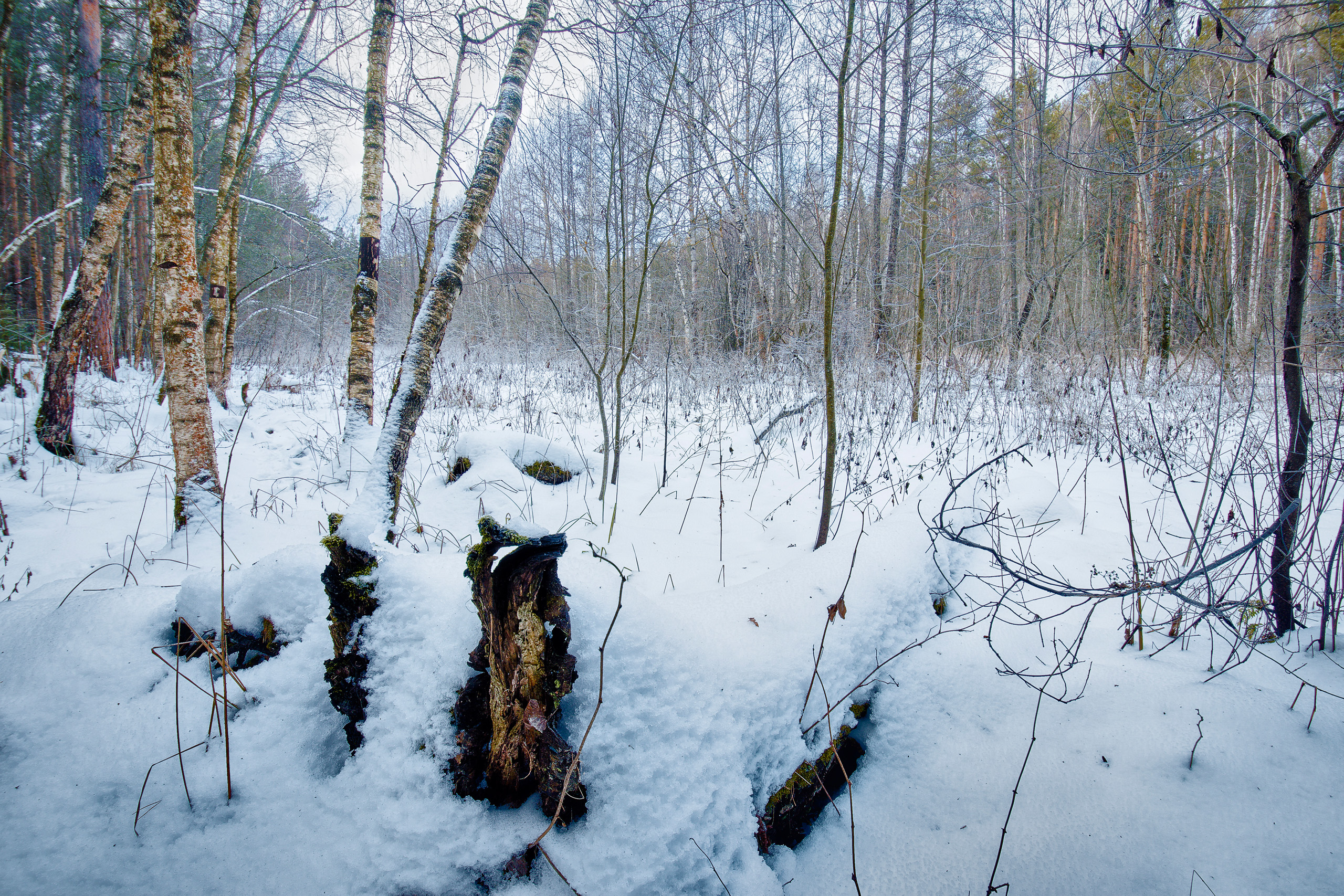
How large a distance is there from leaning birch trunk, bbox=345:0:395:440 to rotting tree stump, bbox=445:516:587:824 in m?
2.68

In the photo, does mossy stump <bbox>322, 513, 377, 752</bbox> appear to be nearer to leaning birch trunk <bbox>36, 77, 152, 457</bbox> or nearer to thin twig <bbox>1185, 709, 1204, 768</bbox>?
thin twig <bbox>1185, 709, 1204, 768</bbox>

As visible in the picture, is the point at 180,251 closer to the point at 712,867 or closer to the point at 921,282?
the point at 712,867

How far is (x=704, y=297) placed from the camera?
1061 centimetres

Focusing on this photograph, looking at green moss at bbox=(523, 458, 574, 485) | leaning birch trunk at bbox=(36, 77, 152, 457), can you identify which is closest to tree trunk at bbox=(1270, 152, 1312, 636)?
green moss at bbox=(523, 458, 574, 485)

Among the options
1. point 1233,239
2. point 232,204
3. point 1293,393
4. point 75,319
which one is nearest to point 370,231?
point 75,319

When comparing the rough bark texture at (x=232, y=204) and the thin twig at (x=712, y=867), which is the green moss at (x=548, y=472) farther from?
the rough bark texture at (x=232, y=204)

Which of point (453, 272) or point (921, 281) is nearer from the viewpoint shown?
point (453, 272)

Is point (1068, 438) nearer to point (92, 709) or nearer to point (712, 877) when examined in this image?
point (712, 877)

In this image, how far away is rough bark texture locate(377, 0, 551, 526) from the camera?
208cm

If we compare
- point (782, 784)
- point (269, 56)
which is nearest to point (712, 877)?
point (782, 784)

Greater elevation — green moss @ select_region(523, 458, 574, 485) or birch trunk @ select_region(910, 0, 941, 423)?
birch trunk @ select_region(910, 0, 941, 423)

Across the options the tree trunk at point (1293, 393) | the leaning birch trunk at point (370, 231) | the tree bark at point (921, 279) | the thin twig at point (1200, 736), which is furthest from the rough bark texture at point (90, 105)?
the thin twig at point (1200, 736)

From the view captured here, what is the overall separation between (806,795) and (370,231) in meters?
4.25

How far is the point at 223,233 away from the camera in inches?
191
